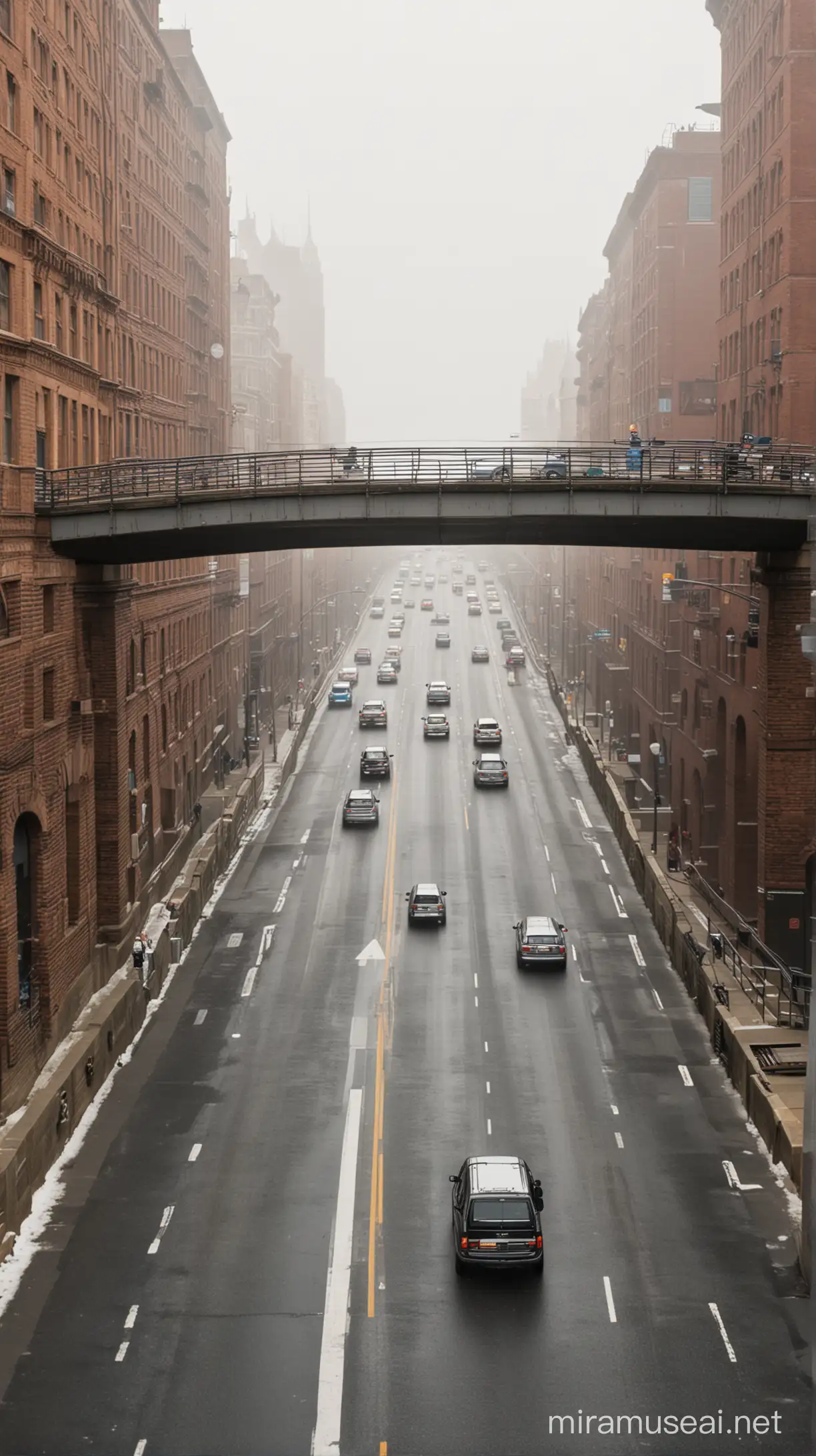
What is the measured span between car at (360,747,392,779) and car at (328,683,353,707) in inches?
1140

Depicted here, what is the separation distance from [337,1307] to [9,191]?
27.7 m

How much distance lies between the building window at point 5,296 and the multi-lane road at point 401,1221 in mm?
19659

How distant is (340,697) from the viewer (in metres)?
120

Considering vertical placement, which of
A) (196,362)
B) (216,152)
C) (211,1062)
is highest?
(216,152)

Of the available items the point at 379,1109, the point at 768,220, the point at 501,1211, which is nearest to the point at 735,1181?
the point at 501,1211

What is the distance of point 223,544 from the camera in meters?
54.3

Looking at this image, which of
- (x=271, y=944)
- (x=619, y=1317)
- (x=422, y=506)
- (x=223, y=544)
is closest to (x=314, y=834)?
(x=271, y=944)

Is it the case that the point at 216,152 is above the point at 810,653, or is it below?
above

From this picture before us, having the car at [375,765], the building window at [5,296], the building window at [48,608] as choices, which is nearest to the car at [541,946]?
the building window at [48,608]

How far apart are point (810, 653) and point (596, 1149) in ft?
64.5

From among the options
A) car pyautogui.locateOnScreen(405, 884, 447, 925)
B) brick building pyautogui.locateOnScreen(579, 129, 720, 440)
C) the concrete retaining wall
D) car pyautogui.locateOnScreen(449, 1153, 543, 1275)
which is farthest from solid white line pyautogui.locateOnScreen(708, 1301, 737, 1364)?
brick building pyautogui.locateOnScreen(579, 129, 720, 440)

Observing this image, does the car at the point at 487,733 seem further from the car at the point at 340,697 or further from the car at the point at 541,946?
the car at the point at 541,946

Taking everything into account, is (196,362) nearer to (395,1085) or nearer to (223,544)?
(223,544)

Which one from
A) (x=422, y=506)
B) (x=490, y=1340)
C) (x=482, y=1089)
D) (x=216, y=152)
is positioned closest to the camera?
(x=490, y=1340)
